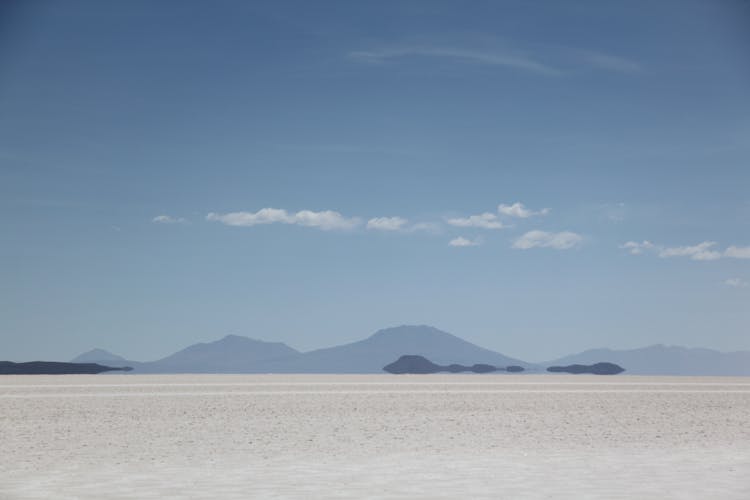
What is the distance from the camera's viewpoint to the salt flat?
1221cm

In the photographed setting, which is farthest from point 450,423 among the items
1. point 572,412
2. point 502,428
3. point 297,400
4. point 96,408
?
point 96,408

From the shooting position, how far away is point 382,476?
13312 millimetres

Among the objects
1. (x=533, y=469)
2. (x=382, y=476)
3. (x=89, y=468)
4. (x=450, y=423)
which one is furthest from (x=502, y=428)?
(x=89, y=468)

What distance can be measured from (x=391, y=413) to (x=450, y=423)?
11.6 feet

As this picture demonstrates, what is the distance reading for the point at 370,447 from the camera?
1775 cm

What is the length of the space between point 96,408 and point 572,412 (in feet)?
50.8

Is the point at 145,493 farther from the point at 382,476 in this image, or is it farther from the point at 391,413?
the point at 391,413

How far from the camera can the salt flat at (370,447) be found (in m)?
12.2

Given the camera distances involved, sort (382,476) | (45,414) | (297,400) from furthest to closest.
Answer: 1. (297,400)
2. (45,414)
3. (382,476)

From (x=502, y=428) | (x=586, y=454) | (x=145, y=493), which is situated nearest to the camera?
(x=145, y=493)

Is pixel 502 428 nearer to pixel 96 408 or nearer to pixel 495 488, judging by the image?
pixel 495 488

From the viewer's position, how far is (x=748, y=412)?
28.3m

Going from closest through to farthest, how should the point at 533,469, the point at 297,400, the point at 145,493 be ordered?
1. the point at 145,493
2. the point at 533,469
3. the point at 297,400

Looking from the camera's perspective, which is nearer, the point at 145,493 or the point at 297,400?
the point at 145,493
